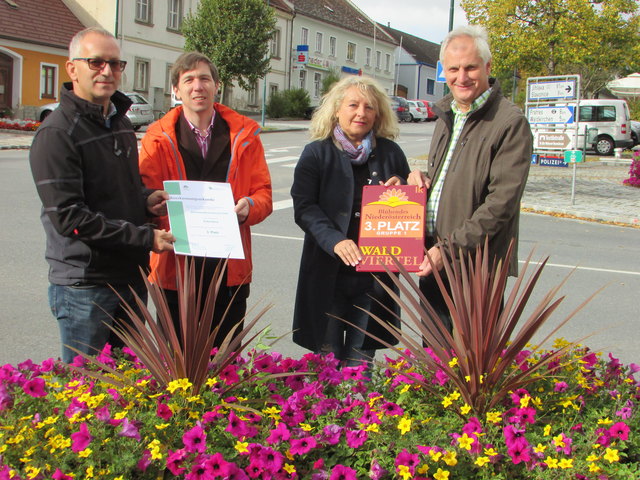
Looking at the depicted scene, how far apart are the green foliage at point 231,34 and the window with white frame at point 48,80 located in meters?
6.31

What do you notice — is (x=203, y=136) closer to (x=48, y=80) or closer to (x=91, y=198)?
(x=91, y=198)

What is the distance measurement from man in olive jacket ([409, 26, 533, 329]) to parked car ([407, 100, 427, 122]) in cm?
4673

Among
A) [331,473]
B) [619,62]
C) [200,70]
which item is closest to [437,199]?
[200,70]

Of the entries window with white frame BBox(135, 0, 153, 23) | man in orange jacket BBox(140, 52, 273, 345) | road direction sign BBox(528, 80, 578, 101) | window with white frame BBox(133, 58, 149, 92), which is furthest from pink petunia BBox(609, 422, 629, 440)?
window with white frame BBox(135, 0, 153, 23)

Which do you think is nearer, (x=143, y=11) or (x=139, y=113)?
(x=139, y=113)

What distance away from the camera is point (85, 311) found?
3029 mm

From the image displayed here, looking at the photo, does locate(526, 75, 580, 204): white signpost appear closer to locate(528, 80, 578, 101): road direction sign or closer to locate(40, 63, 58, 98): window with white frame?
locate(528, 80, 578, 101): road direction sign

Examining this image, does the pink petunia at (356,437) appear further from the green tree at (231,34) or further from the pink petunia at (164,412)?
the green tree at (231,34)

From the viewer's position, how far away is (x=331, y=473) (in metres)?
2.14

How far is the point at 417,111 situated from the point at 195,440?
159 ft

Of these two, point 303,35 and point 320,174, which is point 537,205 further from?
point 303,35

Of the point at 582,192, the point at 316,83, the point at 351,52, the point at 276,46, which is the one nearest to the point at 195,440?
the point at 582,192

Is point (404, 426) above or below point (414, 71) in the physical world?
below

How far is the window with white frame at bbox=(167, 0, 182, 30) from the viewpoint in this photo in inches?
1502
